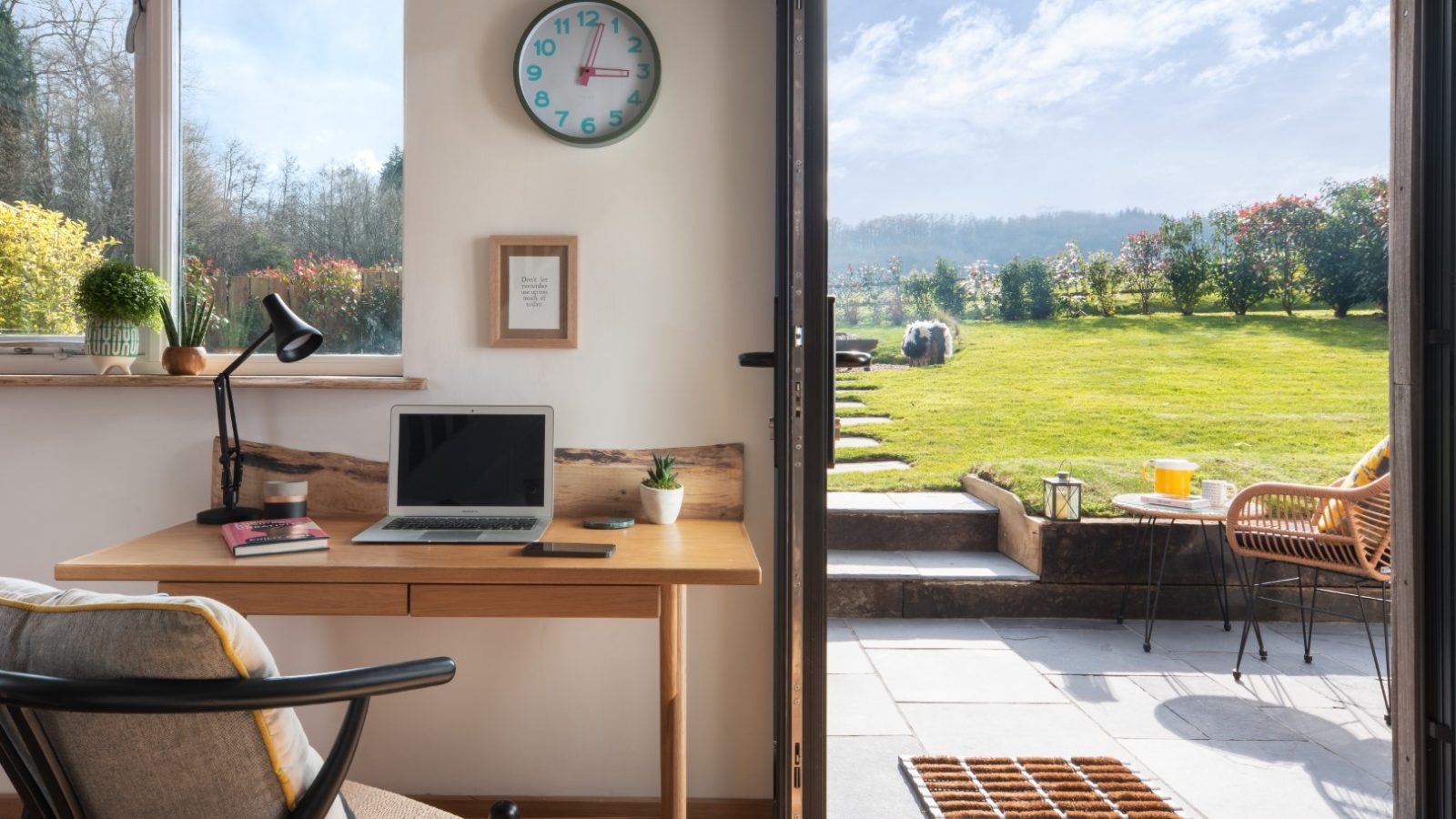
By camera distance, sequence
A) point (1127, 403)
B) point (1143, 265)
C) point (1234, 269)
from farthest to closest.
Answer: point (1127, 403) < point (1143, 265) < point (1234, 269)

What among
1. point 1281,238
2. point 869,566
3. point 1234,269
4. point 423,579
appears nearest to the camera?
point 423,579

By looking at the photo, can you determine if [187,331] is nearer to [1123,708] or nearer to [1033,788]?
[1033,788]

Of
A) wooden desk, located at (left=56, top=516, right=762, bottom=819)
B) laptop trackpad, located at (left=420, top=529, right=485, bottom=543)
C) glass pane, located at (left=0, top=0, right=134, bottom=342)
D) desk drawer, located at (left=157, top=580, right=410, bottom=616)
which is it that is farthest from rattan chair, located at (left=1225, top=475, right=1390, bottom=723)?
glass pane, located at (left=0, top=0, right=134, bottom=342)

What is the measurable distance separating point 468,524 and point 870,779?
138cm

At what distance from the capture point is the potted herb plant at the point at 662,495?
1.94m

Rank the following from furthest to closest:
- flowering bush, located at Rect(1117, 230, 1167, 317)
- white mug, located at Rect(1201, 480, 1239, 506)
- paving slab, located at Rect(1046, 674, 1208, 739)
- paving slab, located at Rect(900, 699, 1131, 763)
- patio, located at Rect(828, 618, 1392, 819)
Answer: flowering bush, located at Rect(1117, 230, 1167, 317) < white mug, located at Rect(1201, 480, 1239, 506) < paving slab, located at Rect(1046, 674, 1208, 739) < paving slab, located at Rect(900, 699, 1131, 763) < patio, located at Rect(828, 618, 1392, 819)

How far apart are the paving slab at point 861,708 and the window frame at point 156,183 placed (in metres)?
1.80

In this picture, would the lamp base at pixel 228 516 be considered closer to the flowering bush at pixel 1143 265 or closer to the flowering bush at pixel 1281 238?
the flowering bush at pixel 1143 265

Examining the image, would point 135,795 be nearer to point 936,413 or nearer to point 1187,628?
point 1187,628

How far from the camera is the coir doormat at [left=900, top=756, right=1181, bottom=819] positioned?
214 cm

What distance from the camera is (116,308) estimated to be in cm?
199

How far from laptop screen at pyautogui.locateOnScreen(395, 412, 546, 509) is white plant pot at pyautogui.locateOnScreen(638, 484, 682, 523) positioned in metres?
0.24

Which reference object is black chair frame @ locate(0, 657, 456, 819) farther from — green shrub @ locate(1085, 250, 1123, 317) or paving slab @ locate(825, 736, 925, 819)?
green shrub @ locate(1085, 250, 1123, 317)

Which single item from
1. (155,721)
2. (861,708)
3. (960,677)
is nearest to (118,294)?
(155,721)
